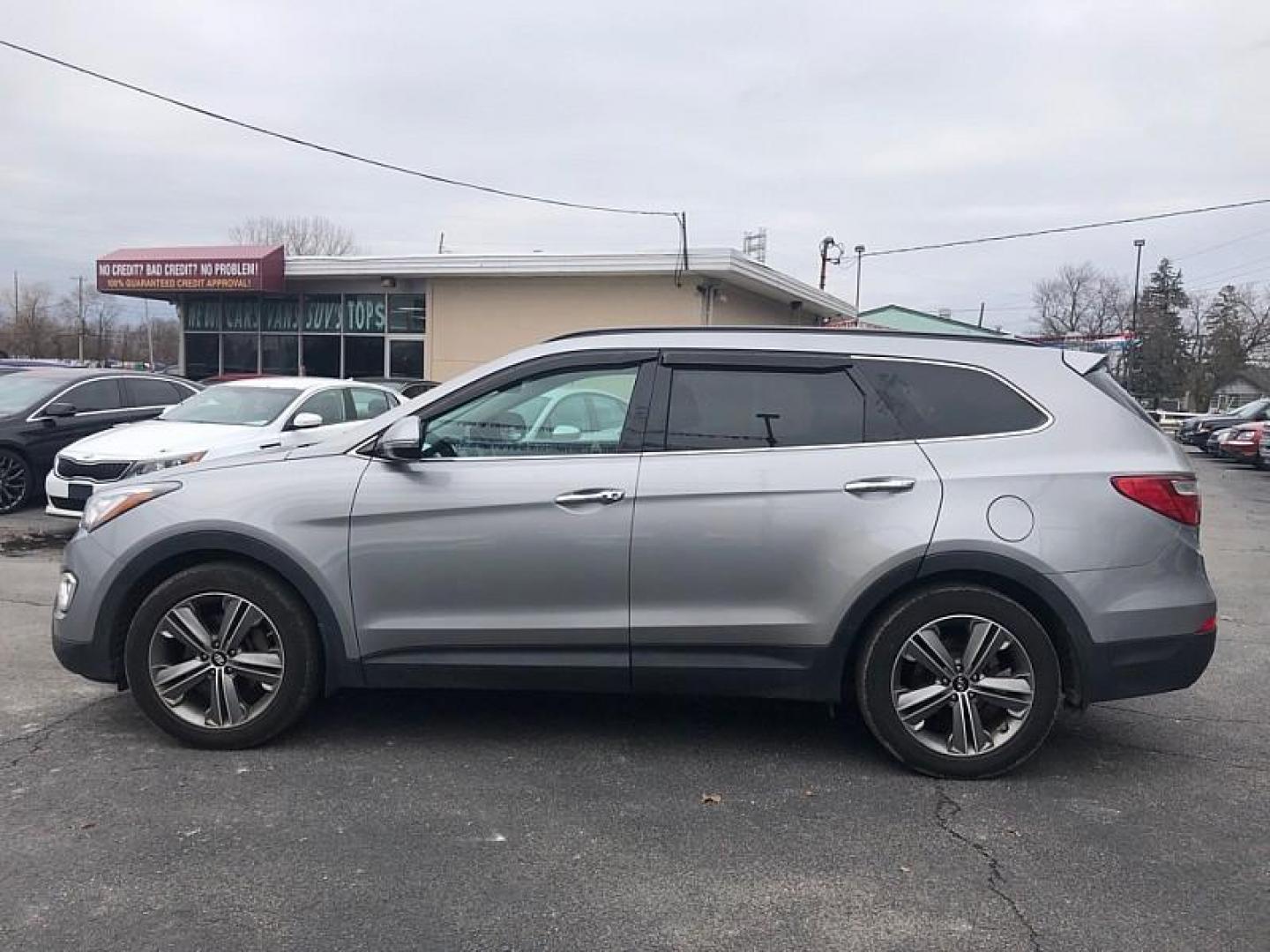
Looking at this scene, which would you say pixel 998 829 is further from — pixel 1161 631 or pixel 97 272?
pixel 97 272

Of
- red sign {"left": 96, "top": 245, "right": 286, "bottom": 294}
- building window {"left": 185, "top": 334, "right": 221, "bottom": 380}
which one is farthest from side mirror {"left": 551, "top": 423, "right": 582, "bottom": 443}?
building window {"left": 185, "top": 334, "right": 221, "bottom": 380}

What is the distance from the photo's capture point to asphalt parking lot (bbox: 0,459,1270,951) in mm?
2922

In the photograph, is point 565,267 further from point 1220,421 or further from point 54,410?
point 1220,421

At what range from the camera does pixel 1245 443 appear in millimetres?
22922

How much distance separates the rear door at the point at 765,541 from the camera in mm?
3904

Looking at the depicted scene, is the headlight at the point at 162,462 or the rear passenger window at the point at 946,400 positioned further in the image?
the headlight at the point at 162,462

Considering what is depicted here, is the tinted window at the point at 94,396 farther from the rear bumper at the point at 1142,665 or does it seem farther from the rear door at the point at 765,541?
the rear bumper at the point at 1142,665

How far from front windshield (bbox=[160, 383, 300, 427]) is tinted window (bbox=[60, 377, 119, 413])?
186cm

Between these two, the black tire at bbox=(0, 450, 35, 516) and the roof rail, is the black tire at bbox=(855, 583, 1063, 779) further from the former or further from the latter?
the black tire at bbox=(0, 450, 35, 516)

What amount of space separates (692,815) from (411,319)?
64.4 ft

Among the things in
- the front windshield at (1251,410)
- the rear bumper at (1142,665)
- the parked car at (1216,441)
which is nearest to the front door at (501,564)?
the rear bumper at (1142,665)

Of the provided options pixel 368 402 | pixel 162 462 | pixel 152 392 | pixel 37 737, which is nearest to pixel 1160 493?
pixel 37 737

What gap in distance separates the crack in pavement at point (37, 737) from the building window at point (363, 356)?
1840 centimetres

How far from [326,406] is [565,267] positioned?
9961 mm
